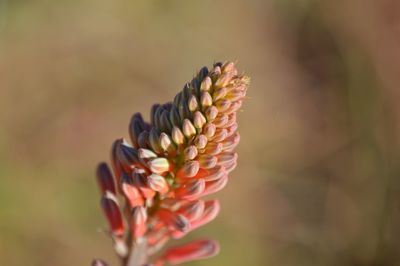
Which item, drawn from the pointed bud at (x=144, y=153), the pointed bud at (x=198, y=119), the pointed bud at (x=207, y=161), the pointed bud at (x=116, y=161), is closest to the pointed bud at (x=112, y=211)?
the pointed bud at (x=116, y=161)

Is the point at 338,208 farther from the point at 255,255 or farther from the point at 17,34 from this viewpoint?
the point at 17,34

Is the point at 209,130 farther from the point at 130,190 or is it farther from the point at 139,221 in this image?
the point at 139,221

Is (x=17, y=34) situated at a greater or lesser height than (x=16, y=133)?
greater

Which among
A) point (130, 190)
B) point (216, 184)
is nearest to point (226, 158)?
point (216, 184)

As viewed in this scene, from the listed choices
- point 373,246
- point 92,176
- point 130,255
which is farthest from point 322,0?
point 130,255

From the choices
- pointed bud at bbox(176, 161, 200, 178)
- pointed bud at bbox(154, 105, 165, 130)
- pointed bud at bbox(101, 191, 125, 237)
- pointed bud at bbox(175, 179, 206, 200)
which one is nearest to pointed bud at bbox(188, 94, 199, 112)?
pointed bud at bbox(154, 105, 165, 130)

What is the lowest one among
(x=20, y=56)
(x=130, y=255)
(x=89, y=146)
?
(x=130, y=255)
